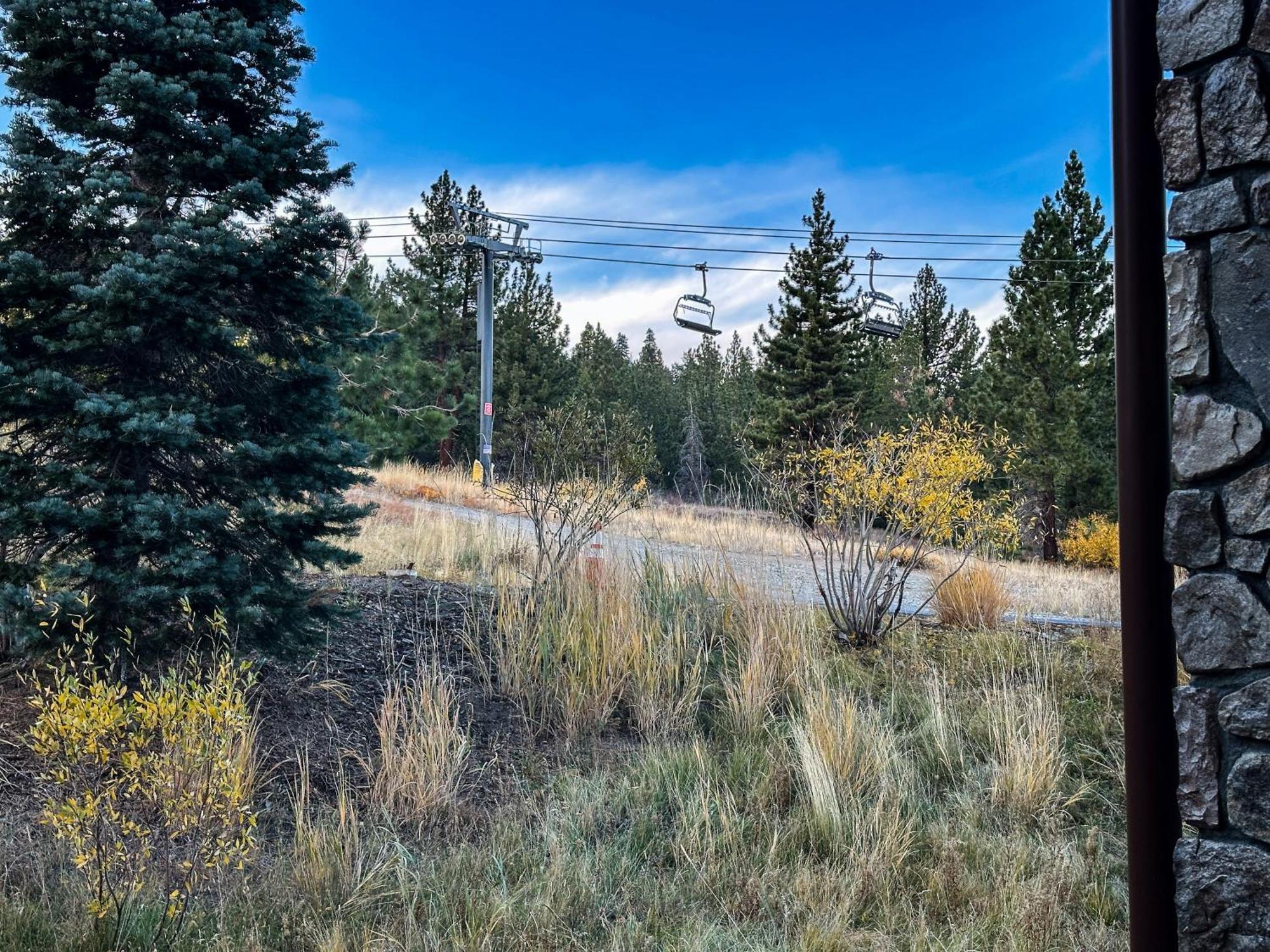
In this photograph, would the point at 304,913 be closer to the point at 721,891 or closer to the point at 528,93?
the point at 721,891

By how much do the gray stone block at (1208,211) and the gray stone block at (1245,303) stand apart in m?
0.03

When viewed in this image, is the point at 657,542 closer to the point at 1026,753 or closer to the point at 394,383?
the point at 1026,753

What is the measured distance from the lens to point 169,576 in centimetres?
344

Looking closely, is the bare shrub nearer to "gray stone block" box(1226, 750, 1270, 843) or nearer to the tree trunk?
"gray stone block" box(1226, 750, 1270, 843)

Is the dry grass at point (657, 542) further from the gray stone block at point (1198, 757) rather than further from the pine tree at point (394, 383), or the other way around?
the pine tree at point (394, 383)

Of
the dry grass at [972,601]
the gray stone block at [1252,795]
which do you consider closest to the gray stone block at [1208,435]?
the gray stone block at [1252,795]

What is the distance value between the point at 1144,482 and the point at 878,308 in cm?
1875

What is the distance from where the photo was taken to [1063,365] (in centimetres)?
1827

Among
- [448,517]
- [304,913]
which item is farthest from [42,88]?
[448,517]

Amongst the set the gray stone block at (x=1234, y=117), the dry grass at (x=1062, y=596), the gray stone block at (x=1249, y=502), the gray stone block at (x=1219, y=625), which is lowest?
the dry grass at (x=1062, y=596)

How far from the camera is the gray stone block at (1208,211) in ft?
5.49

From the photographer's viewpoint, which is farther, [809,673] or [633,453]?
[633,453]

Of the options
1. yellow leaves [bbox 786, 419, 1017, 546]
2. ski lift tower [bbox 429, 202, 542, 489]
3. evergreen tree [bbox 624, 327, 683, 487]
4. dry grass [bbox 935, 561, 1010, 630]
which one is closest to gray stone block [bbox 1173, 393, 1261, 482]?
yellow leaves [bbox 786, 419, 1017, 546]

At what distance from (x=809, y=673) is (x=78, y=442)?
13.3 feet
